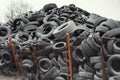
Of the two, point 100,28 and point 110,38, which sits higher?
point 100,28

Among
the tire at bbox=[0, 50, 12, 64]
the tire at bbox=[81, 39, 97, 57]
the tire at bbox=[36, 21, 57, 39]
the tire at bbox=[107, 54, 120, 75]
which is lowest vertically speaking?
the tire at bbox=[107, 54, 120, 75]

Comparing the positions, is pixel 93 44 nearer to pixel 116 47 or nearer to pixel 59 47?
pixel 116 47

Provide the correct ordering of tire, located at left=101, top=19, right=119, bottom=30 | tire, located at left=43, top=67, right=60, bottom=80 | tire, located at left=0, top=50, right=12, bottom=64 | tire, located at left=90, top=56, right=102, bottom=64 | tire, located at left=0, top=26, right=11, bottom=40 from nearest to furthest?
1. tire, located at left=90, top=56, right=102, bottom=64
2. tire, located at left=101, top=19, right=119, bottom=30
3. tire, located at left=43, top=67, right=60, bottom=80
4. tire, located at left=0, top=50, right=12, bottom=64
5. tire, located at left=0, top=26, right=11, bottom=40

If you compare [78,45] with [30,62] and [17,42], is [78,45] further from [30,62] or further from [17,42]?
[17,42]

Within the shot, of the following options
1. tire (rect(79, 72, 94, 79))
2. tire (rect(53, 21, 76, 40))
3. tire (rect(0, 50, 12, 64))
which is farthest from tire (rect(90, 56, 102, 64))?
tire (rect(0, 50, 12, 64))

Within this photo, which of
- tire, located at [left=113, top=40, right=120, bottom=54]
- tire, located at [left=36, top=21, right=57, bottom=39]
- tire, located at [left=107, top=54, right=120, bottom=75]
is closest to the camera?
tire, located at [left=107, top=54, right=120, bottom=75]

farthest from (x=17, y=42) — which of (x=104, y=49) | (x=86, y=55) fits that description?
(x=104, y=49)

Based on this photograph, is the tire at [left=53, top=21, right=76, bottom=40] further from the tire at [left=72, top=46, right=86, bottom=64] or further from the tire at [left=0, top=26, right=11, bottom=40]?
the tire at [left=0, top=26, right=11, bottom=40]

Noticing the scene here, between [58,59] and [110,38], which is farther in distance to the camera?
[58,59]

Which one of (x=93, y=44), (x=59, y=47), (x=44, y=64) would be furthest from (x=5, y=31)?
(x=93, y=44)

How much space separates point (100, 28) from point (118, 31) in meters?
0.89

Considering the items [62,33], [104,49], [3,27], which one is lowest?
[104,49]

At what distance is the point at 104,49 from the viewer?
970 centimetres

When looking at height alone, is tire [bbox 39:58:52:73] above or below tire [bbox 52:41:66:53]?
below
